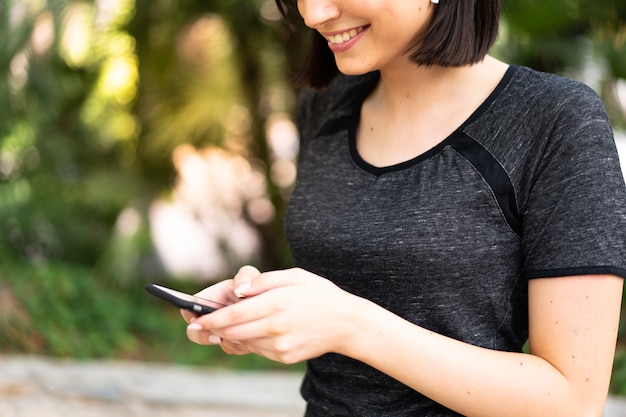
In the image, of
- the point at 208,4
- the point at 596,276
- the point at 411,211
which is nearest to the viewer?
the point at 596,276

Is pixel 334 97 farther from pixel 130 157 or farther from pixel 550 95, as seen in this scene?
pixel 130 157

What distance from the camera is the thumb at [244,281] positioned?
43.5 inches

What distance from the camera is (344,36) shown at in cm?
130

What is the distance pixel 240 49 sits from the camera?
15.0 ft

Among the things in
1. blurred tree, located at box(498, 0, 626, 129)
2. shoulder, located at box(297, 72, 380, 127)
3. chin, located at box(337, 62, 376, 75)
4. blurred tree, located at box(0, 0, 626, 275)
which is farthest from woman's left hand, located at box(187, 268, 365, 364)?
blurred tree, located at box(0, 0, 626, 275)

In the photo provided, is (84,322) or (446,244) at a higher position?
(446,244)

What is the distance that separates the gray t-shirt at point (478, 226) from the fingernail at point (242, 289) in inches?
8.3

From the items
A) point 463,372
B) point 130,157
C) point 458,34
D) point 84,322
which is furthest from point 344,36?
point 130,157

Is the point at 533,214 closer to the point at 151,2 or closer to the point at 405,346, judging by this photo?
the point at 405,346

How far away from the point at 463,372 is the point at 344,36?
1.84ft

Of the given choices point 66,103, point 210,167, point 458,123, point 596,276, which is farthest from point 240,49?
point 596,276

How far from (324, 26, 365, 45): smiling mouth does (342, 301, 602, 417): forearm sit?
0.45m

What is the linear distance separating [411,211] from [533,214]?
0.19 metres

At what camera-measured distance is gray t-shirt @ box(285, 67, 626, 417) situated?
1.12 m
